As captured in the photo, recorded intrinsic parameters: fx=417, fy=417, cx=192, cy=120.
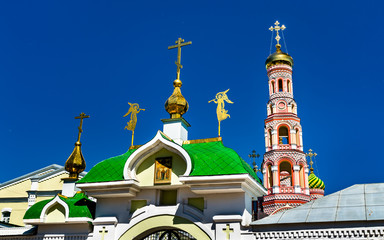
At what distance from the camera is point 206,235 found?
360 inches

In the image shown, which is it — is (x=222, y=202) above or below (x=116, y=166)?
below

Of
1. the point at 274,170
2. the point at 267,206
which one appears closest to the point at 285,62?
the point at 274,170

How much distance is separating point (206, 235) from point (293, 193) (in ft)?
77.5

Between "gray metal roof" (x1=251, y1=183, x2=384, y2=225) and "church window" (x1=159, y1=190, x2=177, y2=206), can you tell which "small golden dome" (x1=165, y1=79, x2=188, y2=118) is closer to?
"church window" (x1=159, y1=190, x2=177, y2=206)

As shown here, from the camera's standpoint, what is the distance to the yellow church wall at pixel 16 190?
890 inches

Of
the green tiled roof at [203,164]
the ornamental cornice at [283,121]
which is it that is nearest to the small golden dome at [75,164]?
the green tiled roof at [203,164]

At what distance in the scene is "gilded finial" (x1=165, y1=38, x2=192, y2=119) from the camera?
11.4m

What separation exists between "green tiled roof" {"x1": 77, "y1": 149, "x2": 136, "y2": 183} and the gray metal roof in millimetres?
3422

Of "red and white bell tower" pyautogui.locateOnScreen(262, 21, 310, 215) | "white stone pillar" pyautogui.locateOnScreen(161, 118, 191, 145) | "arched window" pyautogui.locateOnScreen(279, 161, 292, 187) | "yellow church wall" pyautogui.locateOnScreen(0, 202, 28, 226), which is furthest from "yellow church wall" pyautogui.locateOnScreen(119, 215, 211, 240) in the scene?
"arched window" pyautogui.locateOnScreen(279, 161, 292, 187)

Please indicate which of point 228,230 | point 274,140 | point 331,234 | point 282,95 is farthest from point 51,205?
point 282,95

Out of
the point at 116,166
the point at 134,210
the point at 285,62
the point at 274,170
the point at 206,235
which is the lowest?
the point at 206,235

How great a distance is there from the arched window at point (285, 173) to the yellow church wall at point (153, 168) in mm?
25935

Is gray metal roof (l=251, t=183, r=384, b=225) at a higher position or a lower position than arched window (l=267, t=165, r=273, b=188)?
lower

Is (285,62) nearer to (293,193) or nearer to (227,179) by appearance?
(293,193)
